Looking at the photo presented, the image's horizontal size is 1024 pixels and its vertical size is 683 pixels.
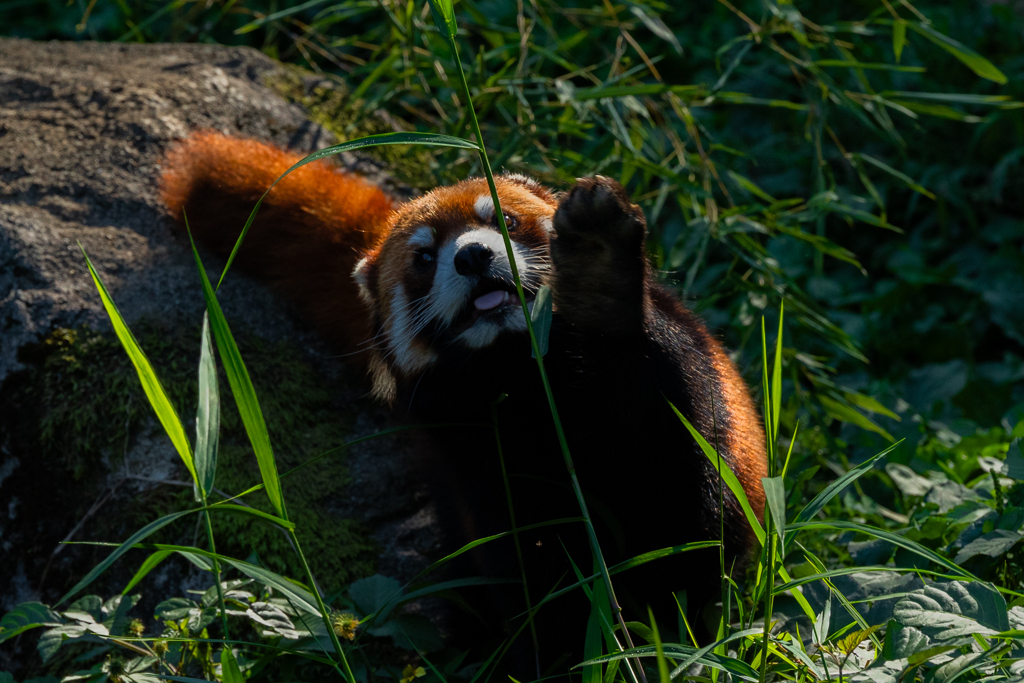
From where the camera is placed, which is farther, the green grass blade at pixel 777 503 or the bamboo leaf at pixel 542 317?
the bamboo leaf at pixel 542 317

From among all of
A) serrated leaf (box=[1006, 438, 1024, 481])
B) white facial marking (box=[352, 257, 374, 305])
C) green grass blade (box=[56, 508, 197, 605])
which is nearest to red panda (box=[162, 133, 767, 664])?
white facial marking (box=[352, 257, 374, 305])

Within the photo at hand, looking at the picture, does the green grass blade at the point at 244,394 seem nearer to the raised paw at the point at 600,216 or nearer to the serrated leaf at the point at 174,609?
the serrated leaf at the point at 174,609

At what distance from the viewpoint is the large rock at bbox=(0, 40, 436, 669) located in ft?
8.16

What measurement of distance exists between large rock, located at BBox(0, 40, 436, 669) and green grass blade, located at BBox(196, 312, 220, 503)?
1075 millimetres

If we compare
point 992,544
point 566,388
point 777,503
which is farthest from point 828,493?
point 566,388

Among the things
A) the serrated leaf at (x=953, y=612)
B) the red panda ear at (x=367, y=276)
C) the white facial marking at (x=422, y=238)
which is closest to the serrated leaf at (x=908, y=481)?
the serrated leaf at (x=953, y=612)

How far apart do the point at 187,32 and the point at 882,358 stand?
4390 mm

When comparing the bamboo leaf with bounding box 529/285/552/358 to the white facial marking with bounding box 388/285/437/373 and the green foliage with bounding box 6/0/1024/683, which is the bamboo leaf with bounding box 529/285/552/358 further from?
the white facial marking with bounding box 388/285/437/373

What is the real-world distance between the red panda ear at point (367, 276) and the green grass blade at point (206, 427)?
944 millimetres

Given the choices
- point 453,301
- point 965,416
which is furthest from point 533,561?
point 965,416

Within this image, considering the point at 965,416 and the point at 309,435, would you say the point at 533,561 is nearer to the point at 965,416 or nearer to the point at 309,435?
the point at 309,435

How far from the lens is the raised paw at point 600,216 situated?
5.88 ft

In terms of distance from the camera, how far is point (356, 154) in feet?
12.0

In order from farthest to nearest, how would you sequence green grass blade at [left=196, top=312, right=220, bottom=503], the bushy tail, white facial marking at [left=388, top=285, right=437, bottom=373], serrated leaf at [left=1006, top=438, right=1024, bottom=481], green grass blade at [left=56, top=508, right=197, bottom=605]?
the bushy tail → white facial marking at [left=388, top=285, right=437, bottom=373] → serrated leaf at [left=1006, top=438, right=1024, bottom=481] → green grass blade at [left=196, top=312, right=220, bottom=503] → green grass blade at [left=56, top=508, right=197, bottom=605]
